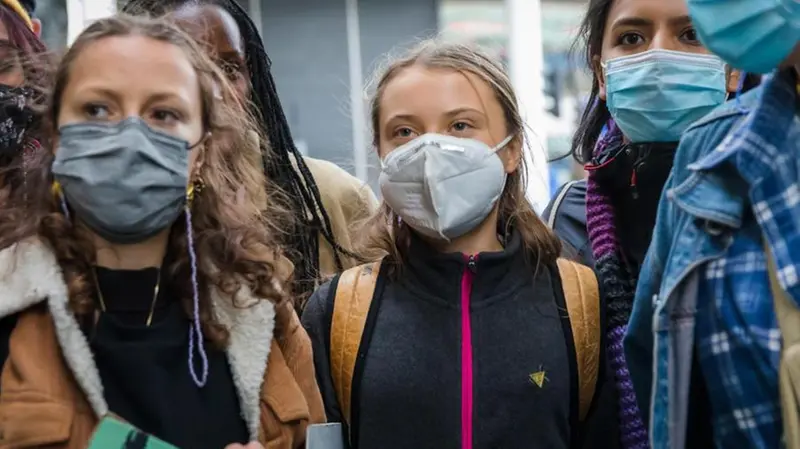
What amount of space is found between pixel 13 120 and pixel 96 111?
0.53 m

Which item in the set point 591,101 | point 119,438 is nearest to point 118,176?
point 119,438

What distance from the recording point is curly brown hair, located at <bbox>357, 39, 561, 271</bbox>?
2.16m

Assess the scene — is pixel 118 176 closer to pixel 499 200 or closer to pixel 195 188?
pixel 195 188

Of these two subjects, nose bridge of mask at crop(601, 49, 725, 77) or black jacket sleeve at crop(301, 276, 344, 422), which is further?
nose bridge of mask at crop(601, 49, 725, 77)

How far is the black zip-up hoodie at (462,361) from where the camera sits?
6.26ft

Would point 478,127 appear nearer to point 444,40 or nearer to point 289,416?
point 444,40

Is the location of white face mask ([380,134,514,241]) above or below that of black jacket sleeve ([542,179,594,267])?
above

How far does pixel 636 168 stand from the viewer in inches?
87.6

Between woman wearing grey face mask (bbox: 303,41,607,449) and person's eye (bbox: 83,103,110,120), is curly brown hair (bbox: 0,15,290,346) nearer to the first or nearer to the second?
person's eye (bbox: 83,103,110,120)

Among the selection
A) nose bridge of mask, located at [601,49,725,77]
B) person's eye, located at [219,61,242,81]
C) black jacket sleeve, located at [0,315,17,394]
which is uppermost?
nose bridge of mask, located at [601,49,725,77]

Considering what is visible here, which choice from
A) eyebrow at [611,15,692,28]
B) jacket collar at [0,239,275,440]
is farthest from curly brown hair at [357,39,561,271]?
jacket collar at [0,239,275,440]

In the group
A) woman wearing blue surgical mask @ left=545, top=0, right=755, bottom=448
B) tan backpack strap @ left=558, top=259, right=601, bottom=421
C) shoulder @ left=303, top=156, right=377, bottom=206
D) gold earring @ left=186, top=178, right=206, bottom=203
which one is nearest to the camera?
gold earring @ left=186, top=178, right=206, bottom=203

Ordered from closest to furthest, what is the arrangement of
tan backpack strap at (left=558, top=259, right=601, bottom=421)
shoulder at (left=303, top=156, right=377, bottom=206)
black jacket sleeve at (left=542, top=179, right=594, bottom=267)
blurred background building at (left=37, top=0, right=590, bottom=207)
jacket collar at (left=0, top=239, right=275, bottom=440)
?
jacket collar at (left=0, top=239, right=275, bottom=440)
tan backpack strap at (left=558, top=259, right=601, bottom=421)
black jacket sleeve at (left=542, top=179, right=594, bottom=267)
shoulder at (left=303, top=156, right=377, bottom=206)
blurred background building at (left=37, top=0, right=590, bottom=207)

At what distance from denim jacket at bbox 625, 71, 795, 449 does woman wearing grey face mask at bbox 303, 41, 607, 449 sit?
1.15ft
